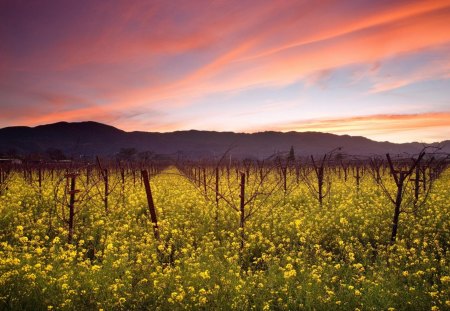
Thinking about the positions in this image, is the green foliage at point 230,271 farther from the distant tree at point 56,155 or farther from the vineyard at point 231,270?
the distant tree at point 56,155

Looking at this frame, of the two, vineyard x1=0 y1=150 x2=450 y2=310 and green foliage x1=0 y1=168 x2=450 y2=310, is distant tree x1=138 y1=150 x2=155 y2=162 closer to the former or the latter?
vineyard x1=0 y1=150 x2=450 y2=310

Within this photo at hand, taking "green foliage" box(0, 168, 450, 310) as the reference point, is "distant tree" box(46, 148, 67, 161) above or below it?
above

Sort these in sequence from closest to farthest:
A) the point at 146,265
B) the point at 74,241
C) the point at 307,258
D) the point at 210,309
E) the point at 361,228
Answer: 1. the point at 210,309
2. the point at 146,265
3. the point at 307,258
4. the point at 74,241
5. the point at 361,228

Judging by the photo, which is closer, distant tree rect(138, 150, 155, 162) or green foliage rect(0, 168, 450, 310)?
green foliage rect(0, 168, 450, 310)

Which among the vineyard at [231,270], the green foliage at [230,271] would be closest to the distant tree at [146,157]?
the vineyard at [231,270]

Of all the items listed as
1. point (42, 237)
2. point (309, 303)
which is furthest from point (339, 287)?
point (42, 237)

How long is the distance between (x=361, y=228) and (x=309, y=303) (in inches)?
242

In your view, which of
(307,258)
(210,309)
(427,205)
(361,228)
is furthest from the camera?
(427,205)

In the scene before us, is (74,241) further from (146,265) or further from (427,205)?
(427,205)

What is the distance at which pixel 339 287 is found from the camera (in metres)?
7.85

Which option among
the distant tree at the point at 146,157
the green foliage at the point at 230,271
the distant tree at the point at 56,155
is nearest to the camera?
the green foliage at the point at 230,271

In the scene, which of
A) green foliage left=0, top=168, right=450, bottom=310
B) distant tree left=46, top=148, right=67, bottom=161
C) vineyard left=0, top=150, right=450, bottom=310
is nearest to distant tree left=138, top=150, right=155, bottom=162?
distant tree left=46, top=148, right=67, bottom=161

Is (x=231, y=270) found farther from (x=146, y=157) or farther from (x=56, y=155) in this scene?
(x=56, y=155)

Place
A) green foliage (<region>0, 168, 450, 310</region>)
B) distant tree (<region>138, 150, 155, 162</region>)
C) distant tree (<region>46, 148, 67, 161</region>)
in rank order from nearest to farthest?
1. green foliage (<region>0, 168, 450, 310</region>)
2. distant tree (<region>138, 150, 155, 162</region>)
3. distant tree (<region>46, 148, 67, 161</region>)
